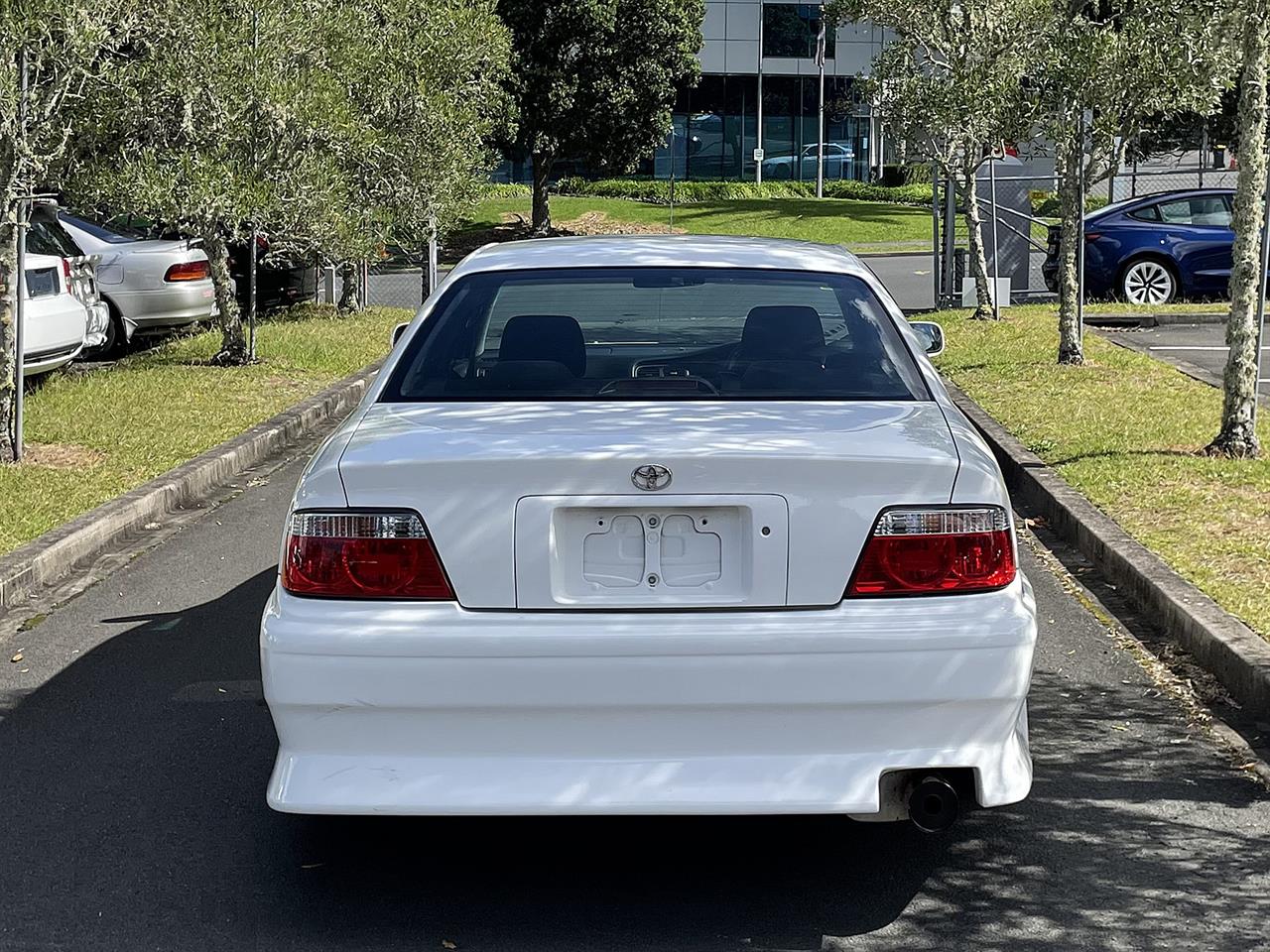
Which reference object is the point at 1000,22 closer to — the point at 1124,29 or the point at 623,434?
the point at 1124,29

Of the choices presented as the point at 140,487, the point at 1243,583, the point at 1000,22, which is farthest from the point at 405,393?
the point at 1000,22

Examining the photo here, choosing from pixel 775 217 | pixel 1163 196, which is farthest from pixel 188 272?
pixel 775 217

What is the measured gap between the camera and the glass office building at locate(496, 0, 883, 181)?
5722 cm

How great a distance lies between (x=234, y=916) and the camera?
413 centimetres

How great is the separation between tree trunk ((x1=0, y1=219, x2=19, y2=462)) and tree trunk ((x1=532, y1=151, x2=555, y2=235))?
97.1ft

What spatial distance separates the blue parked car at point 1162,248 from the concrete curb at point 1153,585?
39.2 feet

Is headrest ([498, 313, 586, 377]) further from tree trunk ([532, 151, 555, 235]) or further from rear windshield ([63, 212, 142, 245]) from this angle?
tree trunk ([532, 151, 555, 235])

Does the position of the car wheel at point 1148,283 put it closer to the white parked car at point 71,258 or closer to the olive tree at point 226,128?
the olive tree at point 226,128

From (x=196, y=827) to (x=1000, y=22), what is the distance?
14.8 m

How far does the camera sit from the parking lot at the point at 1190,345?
1488cm

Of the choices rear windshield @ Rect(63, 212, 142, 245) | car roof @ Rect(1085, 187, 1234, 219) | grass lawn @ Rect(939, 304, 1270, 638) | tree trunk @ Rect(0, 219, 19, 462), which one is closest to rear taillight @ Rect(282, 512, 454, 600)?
grass lawn @ Rect(939, 304, 1270, 638)

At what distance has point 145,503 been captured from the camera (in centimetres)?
928

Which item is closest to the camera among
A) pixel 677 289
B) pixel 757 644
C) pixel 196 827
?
pixel 757 644

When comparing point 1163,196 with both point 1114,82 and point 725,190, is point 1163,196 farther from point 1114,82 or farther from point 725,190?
point 725,190
